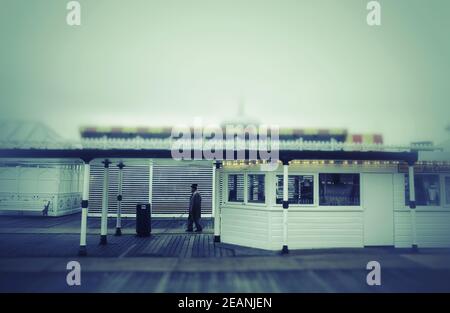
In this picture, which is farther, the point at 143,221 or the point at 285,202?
the point at 143,221

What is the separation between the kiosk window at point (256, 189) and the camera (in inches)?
382

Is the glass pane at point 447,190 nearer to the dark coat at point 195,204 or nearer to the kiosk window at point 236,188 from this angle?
the kiosk window at point 236,188

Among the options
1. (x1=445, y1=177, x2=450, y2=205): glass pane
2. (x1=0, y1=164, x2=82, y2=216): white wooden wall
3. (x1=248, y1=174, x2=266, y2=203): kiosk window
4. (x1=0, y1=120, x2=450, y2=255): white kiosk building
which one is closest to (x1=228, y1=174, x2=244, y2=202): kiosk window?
(x1=0, y1=120, x2=450, y2=255): white kiosk building

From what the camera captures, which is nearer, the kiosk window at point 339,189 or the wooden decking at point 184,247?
the wooden decking at point 184,247

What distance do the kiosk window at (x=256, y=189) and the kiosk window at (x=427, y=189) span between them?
4.77 metres

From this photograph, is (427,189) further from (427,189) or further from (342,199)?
(342,199)

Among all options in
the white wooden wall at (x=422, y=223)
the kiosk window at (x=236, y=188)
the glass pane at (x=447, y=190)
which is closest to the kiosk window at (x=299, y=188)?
the kiosk window at (x=236, y=188)

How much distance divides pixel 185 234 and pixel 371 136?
8.47m

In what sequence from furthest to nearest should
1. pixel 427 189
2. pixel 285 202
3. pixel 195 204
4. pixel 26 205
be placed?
1. pixel 26 205
2. pixel 195 204
3. pixel 427 189
4. pixel 285 202

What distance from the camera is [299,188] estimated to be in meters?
9.66

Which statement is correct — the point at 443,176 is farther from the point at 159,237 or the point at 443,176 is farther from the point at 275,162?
the point at 159,237

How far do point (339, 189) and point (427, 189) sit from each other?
119 inches

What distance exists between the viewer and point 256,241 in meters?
9.52

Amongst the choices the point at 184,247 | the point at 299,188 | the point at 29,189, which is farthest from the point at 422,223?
the point at 29,189
